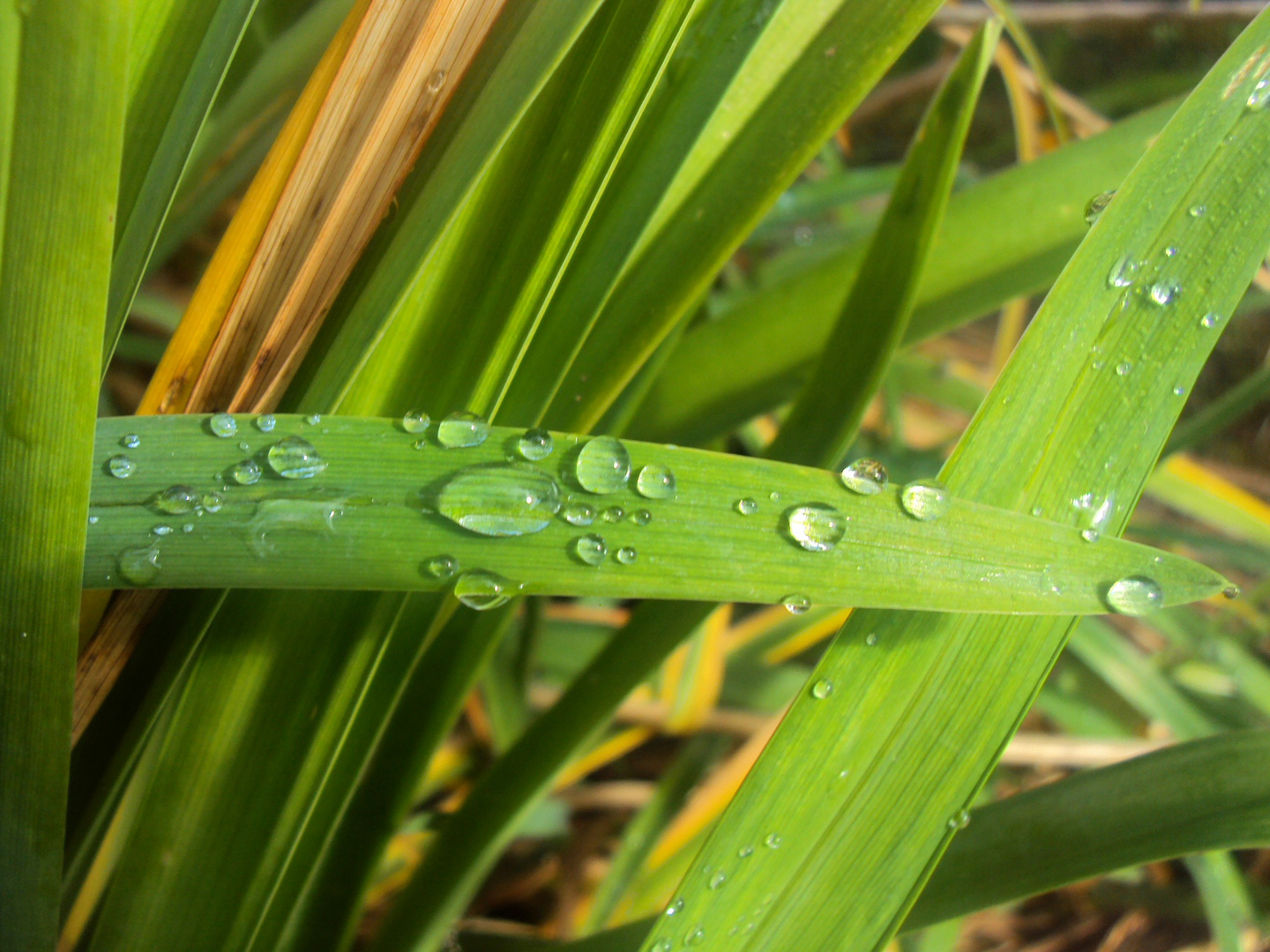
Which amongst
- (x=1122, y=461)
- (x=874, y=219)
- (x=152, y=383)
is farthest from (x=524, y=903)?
(x=874, y=219)

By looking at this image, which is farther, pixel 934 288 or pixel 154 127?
pixel 934 288

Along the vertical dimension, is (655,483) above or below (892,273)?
below

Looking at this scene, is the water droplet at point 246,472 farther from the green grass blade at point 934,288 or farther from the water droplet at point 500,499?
the green grass blade at point 934,288

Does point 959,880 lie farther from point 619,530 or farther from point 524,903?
point 524,903

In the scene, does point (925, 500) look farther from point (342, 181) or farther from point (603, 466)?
point (342, 181)

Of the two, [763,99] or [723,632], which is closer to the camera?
[763,99]

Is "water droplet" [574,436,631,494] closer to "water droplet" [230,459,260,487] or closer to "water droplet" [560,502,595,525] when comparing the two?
"water droplet" [560,502,595,525]

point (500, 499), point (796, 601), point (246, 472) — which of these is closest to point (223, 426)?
point (246, 472)
